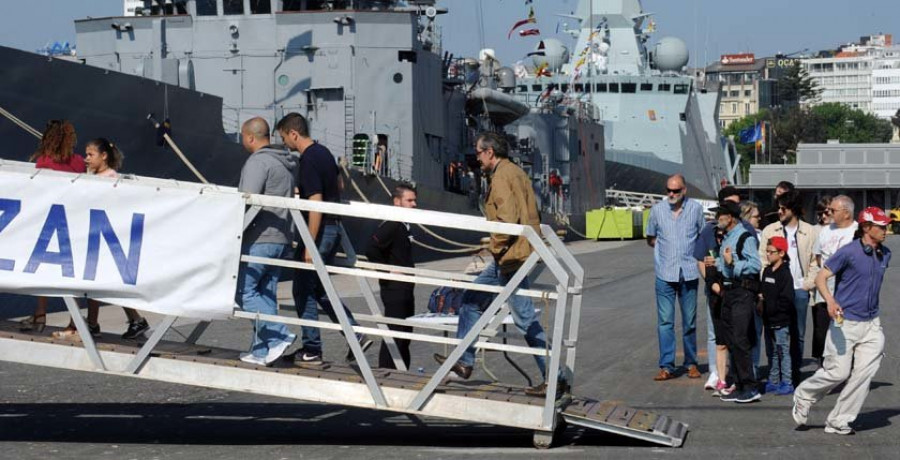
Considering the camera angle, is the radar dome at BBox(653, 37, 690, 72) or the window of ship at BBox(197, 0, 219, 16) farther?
the radar dome at BBox(653, 37, 690, 72)

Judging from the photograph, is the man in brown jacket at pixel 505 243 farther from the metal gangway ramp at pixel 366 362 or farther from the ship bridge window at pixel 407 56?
the ship bridge window at pixel 407 56

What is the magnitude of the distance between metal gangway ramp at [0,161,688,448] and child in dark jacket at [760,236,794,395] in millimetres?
2433

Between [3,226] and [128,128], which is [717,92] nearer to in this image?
[128,128]

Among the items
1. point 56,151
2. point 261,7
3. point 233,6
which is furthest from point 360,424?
point 261,7

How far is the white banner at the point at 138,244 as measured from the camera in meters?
8.27

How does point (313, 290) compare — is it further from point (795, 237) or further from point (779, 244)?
point (795, 237)

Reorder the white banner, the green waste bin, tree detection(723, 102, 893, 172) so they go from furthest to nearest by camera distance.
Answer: tree detection(723, 102, 893, 172) → the green waste bin → the white banner

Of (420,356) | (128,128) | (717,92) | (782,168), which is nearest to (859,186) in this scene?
(782,168)

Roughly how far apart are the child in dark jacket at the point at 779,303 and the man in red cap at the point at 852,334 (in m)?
1.68

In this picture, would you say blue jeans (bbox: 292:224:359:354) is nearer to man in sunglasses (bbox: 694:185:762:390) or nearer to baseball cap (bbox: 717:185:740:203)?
man in sunglasses (bbox: 694:185:762:390)

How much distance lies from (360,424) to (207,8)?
22.2 meters

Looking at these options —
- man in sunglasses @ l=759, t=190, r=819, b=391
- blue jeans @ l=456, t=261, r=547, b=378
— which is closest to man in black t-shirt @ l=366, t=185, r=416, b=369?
blue jeans @ l=456, t=261, r=547, b=378

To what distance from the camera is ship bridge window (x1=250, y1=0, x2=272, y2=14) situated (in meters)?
29.9

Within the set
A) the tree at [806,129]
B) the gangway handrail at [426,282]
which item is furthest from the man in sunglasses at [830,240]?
the tree at [806,129]
